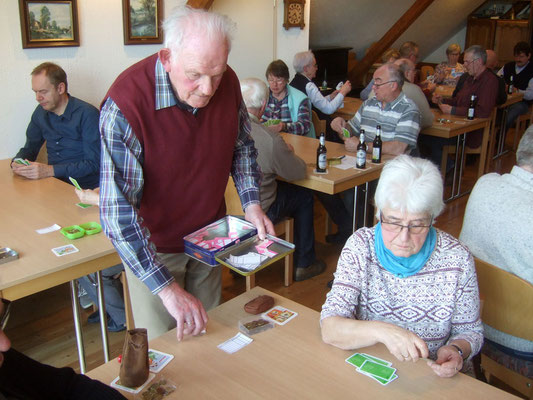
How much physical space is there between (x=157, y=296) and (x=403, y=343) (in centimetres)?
88

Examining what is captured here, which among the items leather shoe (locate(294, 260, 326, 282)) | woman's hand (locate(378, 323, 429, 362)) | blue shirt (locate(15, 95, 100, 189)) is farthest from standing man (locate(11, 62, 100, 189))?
woman's hand (locate(378, 323, 429, 362))

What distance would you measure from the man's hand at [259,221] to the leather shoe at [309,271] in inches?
71.3

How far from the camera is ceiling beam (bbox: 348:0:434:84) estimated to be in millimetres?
7828

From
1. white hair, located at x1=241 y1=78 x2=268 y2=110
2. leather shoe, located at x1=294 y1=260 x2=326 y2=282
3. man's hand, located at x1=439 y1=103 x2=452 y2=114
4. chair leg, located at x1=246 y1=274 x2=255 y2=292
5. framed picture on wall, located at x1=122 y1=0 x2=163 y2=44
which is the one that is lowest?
leather shoe, located at x1=294 y1=260 x2=326 y2=282

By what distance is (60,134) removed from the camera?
11.9 feet

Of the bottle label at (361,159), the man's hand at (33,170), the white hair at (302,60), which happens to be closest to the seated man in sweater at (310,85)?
the white hair at (302,60)

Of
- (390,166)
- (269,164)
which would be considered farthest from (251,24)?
(390,166)

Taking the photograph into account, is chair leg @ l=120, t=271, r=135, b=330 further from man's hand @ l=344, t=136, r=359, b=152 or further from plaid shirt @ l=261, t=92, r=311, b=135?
plaid shirt @ l=261, t=92, r=311, b=135

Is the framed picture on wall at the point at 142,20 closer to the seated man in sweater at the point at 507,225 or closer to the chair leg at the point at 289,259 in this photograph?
the chair leg at the point at 289,259

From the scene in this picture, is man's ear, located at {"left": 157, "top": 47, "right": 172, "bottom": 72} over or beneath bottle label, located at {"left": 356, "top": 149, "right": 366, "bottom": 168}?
over

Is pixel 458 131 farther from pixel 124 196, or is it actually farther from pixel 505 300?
pixel 124 196

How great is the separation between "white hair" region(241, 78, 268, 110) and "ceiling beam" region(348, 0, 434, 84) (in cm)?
539

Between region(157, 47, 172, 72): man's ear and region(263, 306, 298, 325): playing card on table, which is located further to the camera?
region(263, 306, 298, 325): playing card on table

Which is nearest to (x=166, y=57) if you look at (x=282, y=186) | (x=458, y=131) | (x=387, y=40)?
(x=282, y=186)
